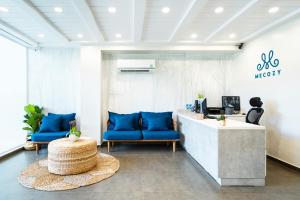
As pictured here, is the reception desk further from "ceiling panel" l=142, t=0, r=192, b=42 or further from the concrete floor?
"ceiling panel" l=142, t=0, r=192, b=42

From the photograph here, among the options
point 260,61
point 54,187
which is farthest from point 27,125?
point 260,61

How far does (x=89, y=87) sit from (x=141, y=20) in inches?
99.0

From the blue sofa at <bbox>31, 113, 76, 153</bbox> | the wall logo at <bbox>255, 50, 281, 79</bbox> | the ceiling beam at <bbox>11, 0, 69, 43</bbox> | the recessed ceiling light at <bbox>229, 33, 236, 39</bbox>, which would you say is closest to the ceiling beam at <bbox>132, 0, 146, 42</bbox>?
the ceiling beam at <bbox>11, 0, 69, 43</bbox>

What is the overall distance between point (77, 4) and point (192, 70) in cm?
379

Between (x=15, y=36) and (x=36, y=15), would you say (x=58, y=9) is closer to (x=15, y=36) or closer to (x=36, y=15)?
(x=36, y=15)

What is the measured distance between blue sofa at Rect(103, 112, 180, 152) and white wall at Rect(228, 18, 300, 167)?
7.19 ft

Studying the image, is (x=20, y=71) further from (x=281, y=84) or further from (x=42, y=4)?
(x=281, y=84)

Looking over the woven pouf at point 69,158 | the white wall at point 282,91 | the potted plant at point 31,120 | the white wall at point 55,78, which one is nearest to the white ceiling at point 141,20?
the white wall at point 282,91

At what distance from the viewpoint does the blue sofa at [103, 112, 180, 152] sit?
488 centimetres

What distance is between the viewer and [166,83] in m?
5.82

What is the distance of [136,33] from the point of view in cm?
446

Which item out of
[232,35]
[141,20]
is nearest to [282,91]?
[232,35]

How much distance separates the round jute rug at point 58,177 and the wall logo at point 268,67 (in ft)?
12.8

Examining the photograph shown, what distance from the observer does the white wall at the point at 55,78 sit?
559 centimetres
